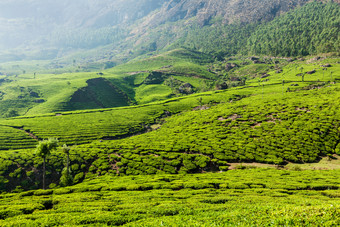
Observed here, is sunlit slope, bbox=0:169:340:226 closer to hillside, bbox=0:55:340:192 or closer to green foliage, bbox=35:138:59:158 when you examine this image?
green foliage, bbox=35:138:59:158

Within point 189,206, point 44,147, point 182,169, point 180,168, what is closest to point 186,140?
point 180,168

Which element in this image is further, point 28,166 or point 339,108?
point 339,108

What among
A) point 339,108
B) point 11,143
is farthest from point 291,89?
point 11,143

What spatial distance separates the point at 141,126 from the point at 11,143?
219 ft

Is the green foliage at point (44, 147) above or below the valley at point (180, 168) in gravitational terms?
above

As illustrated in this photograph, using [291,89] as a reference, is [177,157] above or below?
below

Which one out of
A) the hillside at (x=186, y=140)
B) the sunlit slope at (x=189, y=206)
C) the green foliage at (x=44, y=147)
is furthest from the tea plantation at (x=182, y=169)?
the green foliage at (x=44, y=147)

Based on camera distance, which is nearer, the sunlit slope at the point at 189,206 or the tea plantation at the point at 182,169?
the sunlit slope at the point at 189,206

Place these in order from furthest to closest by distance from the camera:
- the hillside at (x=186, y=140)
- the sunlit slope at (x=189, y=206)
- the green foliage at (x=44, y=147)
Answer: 1. the hillside at (x=186, y=140)
2. the green foliage at (x=44, y=147)
3. the sunlit slope at (x=189, y=206)

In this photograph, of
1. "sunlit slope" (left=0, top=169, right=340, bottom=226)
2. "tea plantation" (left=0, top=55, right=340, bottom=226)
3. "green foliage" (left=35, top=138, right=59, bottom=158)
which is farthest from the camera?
"green foliage" (left=35, top=138, right=59, bottom=158)

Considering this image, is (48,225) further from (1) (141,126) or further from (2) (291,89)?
(2) (291,89)

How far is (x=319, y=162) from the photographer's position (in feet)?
204

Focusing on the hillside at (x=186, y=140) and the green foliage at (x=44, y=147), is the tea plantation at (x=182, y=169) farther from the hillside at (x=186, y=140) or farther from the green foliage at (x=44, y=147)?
the green foliage at (x=44, y=147)

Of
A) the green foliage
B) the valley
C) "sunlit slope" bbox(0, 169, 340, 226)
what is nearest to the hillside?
the valley
